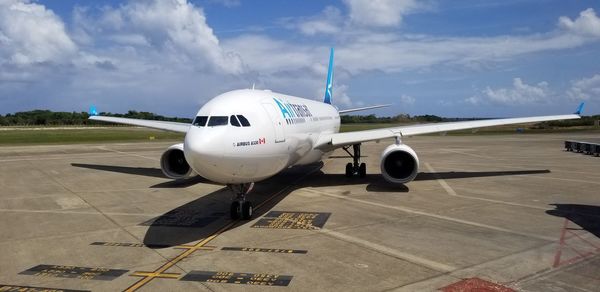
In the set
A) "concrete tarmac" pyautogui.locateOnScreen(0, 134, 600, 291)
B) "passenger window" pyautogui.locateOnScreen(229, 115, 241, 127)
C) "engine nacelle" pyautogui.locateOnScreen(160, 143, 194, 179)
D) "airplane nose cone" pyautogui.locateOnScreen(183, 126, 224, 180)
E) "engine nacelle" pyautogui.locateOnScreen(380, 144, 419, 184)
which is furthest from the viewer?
"engine nacelle" pyautogui.locateOnScreen(160, 143, 194, 179)

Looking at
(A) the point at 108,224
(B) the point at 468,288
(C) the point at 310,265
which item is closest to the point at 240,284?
(C) the point at 310,265

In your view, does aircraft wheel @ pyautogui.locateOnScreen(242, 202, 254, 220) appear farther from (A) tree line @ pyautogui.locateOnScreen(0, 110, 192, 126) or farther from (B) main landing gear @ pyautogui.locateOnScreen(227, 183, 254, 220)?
(A) tree line @ pyautogui.locateOnScreen(0, 110, 192, 126)

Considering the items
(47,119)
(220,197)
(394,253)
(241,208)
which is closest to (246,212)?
(241,208)

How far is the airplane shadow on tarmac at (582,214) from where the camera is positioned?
11242mm

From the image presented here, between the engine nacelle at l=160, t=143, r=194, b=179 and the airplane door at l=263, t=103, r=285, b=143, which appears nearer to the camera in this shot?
the airplane door at l=263, t=103, r=285, b=143

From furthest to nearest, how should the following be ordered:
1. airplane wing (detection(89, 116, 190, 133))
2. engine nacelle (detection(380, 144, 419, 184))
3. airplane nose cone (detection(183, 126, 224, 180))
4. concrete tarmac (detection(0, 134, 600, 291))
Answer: airplane wing (detection(89, 116, 190, 133)) < engine nacelle (detection(380, 144, 419, 184)) < airplane nose cone (detection(183, 126, 224, 180)) < concrete tarmac (detection(0, 134, 600, 291))

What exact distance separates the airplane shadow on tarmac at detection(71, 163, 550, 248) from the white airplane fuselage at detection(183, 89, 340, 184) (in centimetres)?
159

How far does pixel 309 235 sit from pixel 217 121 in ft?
11.5

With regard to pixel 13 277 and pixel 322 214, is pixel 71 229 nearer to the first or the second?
pixel 13 277

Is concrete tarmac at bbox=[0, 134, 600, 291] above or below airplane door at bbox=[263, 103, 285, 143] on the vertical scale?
below

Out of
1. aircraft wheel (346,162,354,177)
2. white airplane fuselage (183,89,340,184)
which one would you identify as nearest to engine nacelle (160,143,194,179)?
white airplane fuselage (183,89,340,184)

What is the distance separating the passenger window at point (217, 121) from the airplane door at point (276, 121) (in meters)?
1.97

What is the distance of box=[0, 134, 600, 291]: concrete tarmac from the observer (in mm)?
7762

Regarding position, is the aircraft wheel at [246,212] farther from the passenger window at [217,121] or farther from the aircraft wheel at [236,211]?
the passenger window at [217,121]
